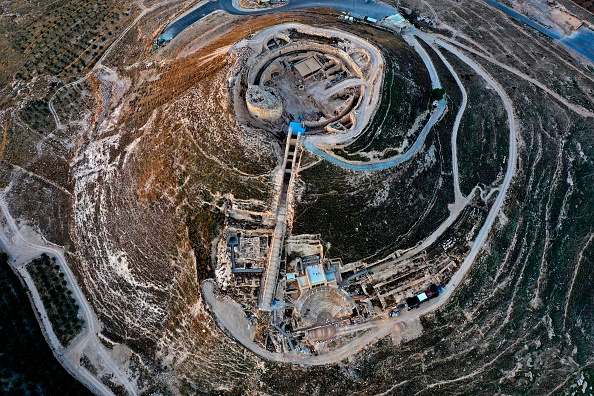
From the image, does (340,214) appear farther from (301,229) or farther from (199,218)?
(199,218)

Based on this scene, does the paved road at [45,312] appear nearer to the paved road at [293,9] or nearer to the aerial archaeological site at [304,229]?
the aerial archaeological site at [304,229]

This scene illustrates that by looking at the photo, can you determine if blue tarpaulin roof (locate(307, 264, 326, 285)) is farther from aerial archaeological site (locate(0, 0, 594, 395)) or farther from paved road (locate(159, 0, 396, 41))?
paved road (locate(159, 0, 396, 41))

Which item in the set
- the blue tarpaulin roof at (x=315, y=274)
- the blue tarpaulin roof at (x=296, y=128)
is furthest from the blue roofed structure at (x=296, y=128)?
the blue tarpaulin roof at (x=315, y=274)

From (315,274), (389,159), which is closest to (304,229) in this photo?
(315,274)

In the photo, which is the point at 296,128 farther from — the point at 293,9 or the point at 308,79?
the point at 293,9

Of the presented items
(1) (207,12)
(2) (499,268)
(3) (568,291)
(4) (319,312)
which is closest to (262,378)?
(4) (319,312)

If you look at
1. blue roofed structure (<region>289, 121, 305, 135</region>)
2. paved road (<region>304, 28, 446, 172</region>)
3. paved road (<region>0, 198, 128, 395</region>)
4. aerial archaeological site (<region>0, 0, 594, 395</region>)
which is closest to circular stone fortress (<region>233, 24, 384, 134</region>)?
aerial archaeological site (<region>0, 0, 594, 395</region>)

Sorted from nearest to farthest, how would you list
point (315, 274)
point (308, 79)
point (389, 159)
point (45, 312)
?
point (315, 274) < point (389, 159) < point (45, 312) < point (308, 79)
